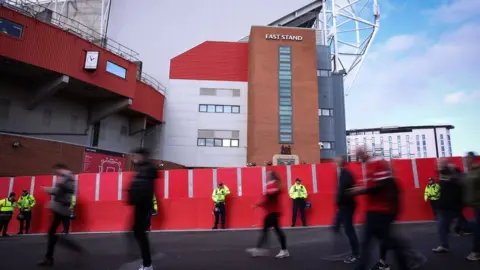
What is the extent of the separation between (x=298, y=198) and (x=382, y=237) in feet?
28.9

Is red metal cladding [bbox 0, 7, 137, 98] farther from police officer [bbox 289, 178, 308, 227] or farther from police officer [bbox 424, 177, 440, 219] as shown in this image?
police officer [bbox 424, 177, 440, 219]

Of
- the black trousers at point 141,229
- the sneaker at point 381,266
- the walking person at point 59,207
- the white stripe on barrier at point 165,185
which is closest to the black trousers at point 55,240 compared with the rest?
the walking person at point 59,207

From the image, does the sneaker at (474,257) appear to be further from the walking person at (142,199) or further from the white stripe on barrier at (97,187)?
the white stripe on barrier at (97,187)

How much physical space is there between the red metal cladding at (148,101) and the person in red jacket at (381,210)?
1108 inches

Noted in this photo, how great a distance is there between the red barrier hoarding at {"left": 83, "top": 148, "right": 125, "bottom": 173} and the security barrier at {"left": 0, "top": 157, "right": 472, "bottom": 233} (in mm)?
10253

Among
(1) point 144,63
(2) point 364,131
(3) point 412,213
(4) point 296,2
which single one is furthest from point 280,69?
(2) point 364,131

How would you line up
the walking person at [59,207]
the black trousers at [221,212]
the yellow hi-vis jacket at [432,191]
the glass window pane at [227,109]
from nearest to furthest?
1. the walking person at [59,207]
2. the yellow hi-vis jacket at [432,191]
3. the black trousers at [221,212]
4. the glass window pane at [227,109]

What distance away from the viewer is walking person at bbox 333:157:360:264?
234 inches

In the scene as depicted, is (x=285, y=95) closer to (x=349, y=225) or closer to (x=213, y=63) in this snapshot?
(x=213, y=63)

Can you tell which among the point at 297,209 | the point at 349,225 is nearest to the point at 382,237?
the point at 349,225

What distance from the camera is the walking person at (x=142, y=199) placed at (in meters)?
5.06

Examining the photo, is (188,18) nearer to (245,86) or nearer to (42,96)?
(245,86)

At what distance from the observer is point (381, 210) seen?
4.50m

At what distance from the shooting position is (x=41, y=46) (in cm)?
2245
